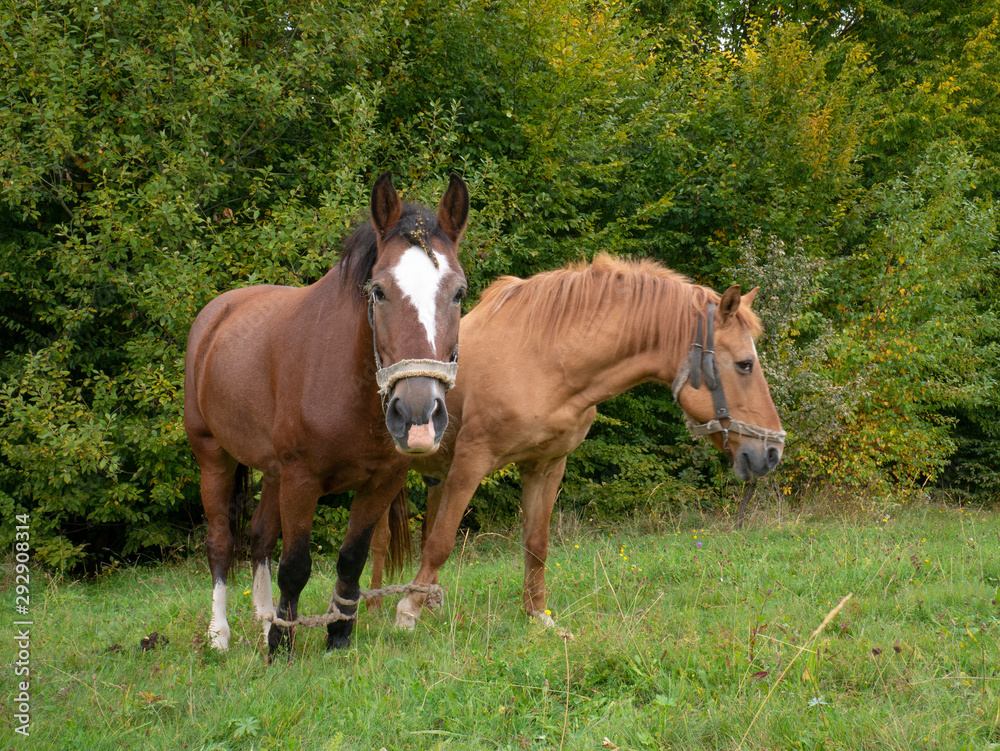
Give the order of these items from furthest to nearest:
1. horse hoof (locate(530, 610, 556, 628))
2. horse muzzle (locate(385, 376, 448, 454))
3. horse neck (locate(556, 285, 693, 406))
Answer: horse neck (locate(556, 285, 693, 406)), horse hoof (locate(530, 610, 556, 628)), horse muzzle (locate(385, 376, 448, 454))

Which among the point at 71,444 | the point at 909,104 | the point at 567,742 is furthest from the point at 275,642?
the point at 909,104

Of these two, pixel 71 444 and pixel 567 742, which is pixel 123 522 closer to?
pixel 71 444

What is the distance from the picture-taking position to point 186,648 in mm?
3908

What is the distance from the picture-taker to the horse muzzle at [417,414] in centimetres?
259

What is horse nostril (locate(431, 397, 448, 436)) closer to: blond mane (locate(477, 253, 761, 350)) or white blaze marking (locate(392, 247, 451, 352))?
white blaze marking (locate(392, 247, 451, 352))

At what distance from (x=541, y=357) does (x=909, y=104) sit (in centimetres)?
1199

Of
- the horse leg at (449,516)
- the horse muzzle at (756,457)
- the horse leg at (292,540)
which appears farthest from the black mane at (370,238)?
the horse muzzle at (756,457)

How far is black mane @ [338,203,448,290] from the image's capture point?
304 cm

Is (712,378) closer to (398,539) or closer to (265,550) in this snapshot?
(398,539)

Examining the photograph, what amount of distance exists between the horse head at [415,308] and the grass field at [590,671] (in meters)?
1.14

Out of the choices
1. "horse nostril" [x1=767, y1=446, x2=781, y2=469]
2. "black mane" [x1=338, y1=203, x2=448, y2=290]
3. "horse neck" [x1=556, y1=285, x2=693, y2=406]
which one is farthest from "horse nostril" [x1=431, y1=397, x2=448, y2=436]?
"horse nostril" [x1=767, y1=446, x2=781, y2=469]

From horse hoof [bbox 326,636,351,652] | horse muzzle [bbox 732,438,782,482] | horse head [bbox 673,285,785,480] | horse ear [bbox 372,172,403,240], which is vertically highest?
horse ear [bbox 372,172,403,240]

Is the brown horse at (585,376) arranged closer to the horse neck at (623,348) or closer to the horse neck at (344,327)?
the horse neck at (623,348)

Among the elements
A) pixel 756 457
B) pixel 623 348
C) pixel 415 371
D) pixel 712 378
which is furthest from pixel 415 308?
pixel 756 457
